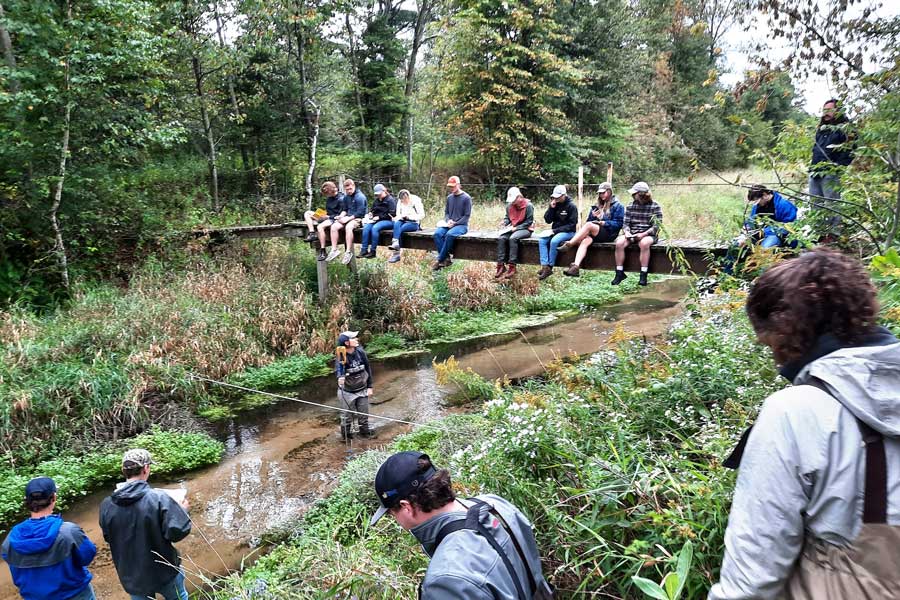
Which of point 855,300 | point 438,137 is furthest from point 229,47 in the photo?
point 855,300

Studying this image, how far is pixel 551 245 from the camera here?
838 cm

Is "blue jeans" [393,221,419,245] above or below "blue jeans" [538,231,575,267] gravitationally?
above

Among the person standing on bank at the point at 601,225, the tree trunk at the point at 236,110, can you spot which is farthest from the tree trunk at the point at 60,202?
the person standing on bank at the point at 601,225

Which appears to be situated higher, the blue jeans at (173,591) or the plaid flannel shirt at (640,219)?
the plaid flannel shirt at (640,219)

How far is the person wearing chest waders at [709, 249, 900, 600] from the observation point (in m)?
1.14

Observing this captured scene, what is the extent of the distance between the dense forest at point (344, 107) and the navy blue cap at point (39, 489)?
18.0 feet

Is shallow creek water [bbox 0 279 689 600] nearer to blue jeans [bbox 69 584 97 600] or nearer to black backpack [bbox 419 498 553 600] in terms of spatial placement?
blue jeans [bbox 69 584 97 600]

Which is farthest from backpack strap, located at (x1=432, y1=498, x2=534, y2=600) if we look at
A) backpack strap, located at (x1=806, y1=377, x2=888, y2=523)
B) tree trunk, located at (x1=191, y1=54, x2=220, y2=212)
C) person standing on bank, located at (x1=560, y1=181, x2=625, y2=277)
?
tree trunk, located at (x1=191, y1=54, x2=220, y2=212)

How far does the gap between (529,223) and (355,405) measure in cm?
404

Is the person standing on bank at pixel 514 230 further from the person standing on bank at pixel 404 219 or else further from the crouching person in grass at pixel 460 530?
the crouching person in grass at pixel 460 530

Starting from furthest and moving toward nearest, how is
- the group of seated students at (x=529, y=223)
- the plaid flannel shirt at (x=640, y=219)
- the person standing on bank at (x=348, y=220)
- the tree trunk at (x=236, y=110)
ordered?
the tree trunk at (x=236, y=110), the person standing on bank at (x=348, y=220), the plaid flannel shirt at (x=640, y=219), the group of seated students at (x=529, y=223)

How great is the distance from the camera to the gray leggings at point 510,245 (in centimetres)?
889

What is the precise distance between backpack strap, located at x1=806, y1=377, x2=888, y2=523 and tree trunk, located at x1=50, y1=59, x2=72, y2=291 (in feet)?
37.3

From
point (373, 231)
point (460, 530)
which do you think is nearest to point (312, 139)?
point (373, 231)
